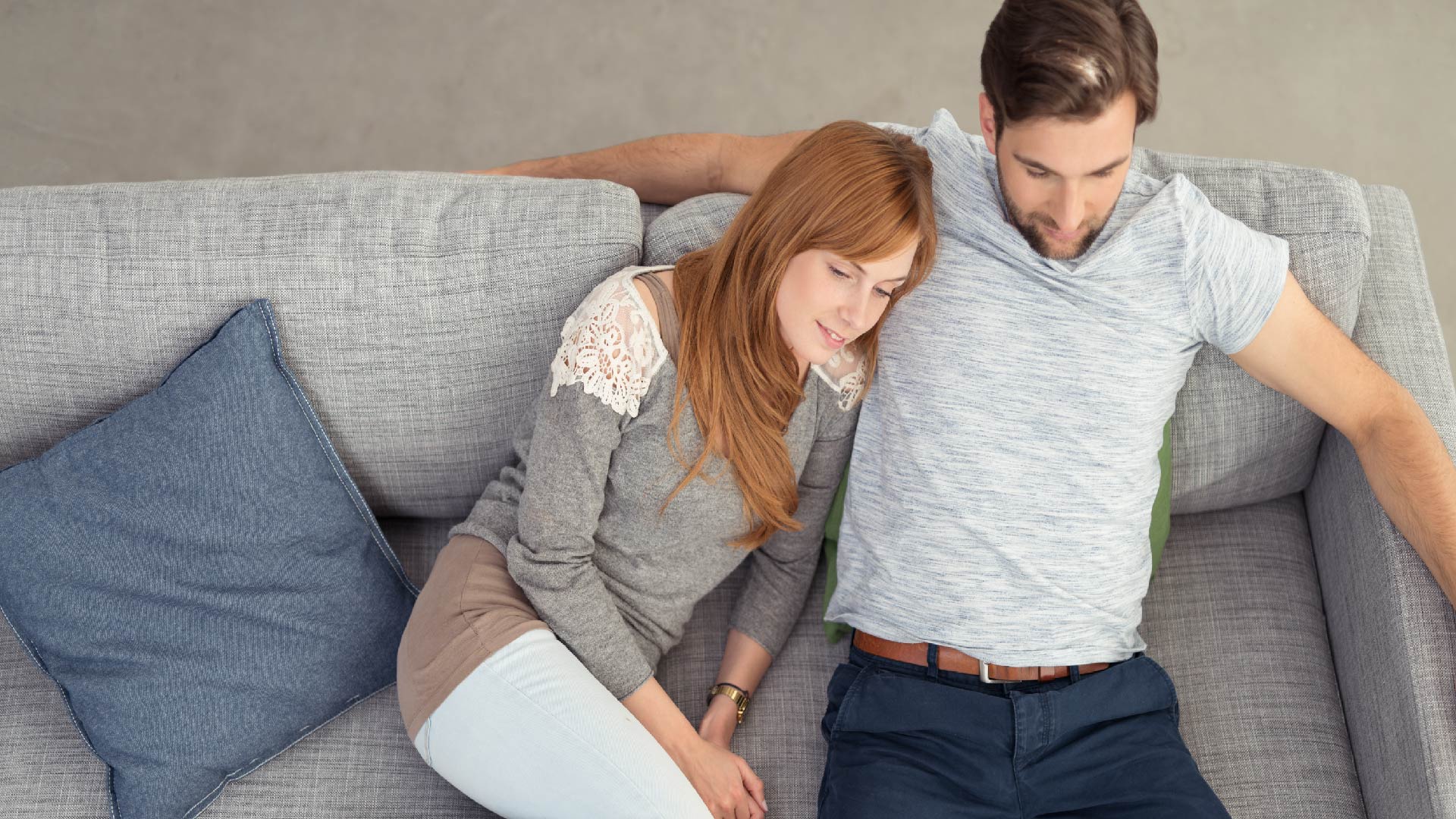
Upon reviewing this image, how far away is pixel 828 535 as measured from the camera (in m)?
1.88

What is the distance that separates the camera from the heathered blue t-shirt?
161 cm

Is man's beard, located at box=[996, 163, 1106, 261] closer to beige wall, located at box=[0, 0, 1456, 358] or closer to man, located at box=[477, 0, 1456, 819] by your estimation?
man, located at box=[477, 0, 1456, 819]

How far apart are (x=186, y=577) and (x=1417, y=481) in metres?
1.73

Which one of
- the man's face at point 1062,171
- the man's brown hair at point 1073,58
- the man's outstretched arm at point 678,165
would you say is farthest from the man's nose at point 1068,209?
the man's outstretched arm at point 678,165

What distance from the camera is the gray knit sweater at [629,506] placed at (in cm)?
155

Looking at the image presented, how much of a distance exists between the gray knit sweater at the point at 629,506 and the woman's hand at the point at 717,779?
0.43 ft

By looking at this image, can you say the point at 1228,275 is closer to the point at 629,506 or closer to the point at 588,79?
the point at 629,506

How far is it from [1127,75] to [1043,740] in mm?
901

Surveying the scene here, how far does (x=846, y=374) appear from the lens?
1.71 m

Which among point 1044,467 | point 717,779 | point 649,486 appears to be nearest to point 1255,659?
point 1044,467

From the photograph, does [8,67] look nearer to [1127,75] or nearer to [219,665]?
[219,665]

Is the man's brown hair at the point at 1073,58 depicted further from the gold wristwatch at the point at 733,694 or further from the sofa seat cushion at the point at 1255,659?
the gold wristwatch at the point at 733,694

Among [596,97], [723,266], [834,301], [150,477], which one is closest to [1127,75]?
[834,301]

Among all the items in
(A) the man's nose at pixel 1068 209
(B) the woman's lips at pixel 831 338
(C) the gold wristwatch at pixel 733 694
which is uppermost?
(A) the man's nose at pixel 1068 209
